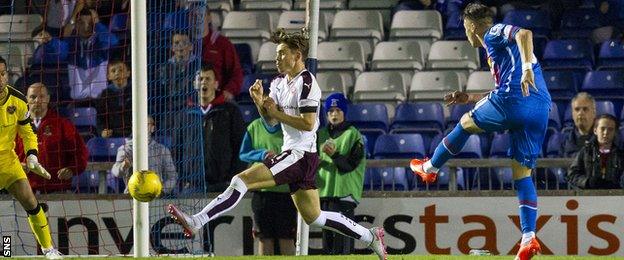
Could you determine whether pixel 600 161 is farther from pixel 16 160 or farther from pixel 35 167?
pixel 16 160

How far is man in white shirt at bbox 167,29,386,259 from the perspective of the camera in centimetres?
1258

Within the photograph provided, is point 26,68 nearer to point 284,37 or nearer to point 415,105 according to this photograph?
point 415,105

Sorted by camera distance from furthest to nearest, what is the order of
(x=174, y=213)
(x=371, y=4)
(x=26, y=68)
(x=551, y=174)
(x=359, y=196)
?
1. (x=371, y=4)
2. (x=26, y=68)
3. (x=551, y=174)
4. (x=359, y=196)
5. (x=174, y=213)

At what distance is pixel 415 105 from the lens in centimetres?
1955

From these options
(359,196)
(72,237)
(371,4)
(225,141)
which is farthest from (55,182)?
(371,4)

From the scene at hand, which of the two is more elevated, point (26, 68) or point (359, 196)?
point (26, 68)

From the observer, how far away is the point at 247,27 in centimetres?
2203

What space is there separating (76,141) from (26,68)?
9.46 ft

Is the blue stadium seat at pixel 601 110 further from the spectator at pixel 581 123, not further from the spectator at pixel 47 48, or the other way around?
the spectator at pixel 47 48

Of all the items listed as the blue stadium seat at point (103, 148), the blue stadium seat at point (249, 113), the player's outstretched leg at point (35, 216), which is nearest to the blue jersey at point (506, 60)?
the player's outstretched leg at point (35, 216)

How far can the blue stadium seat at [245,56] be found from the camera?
21.2 m

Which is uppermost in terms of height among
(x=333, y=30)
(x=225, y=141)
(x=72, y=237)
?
(x=333, y=30)

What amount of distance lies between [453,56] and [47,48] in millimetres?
5621

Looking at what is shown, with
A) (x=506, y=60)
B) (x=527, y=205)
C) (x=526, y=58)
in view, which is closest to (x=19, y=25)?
(x=506, y=60)
